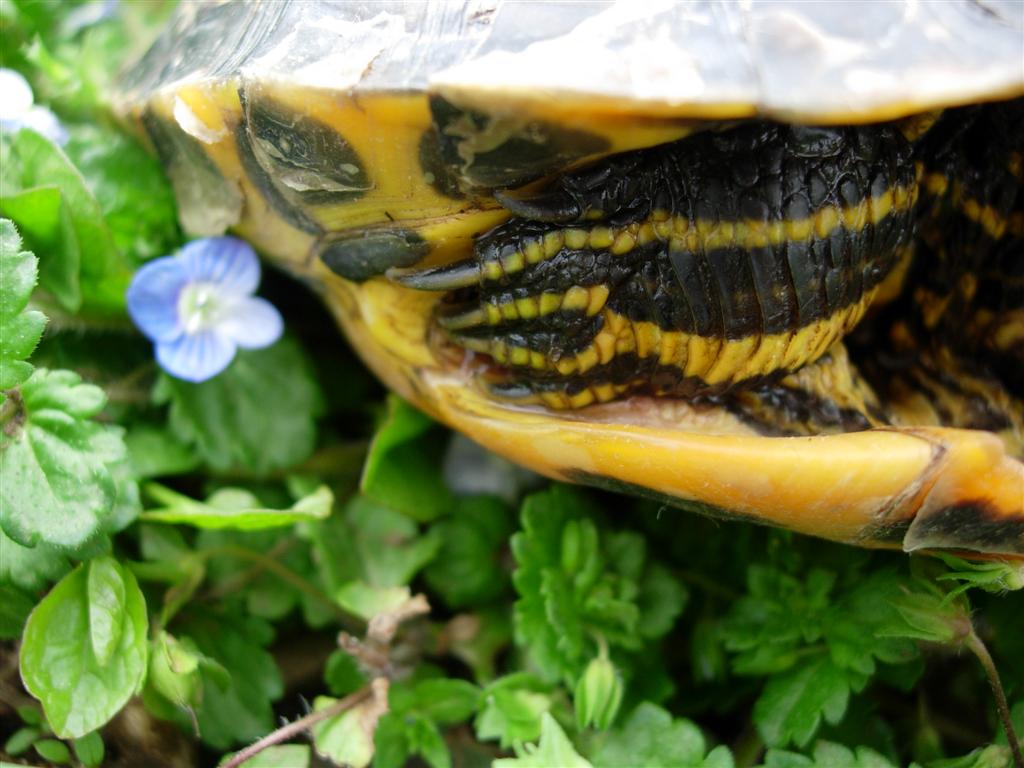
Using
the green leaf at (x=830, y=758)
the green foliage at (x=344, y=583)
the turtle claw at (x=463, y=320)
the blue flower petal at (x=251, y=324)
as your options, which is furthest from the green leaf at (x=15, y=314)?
the green leaf at (x=830, y=758)

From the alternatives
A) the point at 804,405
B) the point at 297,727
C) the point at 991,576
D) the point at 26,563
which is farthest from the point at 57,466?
the point at 991,576

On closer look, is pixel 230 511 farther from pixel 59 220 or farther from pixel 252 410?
pixel 59 220

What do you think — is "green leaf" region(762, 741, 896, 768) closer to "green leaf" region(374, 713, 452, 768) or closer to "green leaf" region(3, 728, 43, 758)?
"green leaf" region(374, 713, 452, 768)

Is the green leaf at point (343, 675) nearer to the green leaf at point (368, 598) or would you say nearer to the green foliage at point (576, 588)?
the green leaf at point (368, 598)

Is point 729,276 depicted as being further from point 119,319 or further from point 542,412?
point 119,319

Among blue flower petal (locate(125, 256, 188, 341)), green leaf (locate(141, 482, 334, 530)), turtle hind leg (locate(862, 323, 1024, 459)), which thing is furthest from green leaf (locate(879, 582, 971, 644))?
blue flower petal (locate(125, 256, 188, 341))
